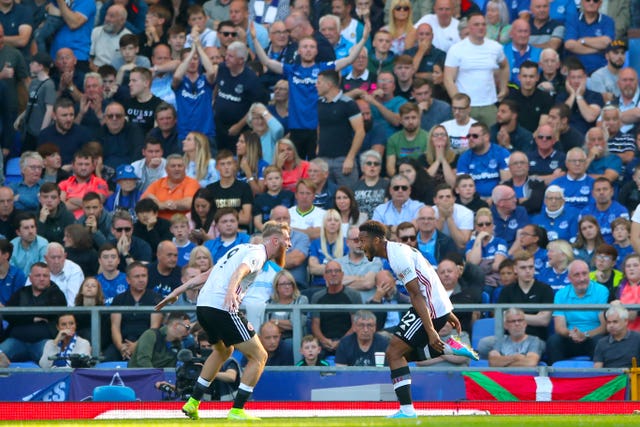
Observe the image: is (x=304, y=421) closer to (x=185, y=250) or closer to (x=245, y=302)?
(x=245, y=302)

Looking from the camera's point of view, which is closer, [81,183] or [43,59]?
[81,183]

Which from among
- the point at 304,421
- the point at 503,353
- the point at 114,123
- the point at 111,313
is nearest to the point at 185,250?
the point at 111,313

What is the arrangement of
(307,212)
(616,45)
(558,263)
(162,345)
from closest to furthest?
(162,345) < (558,263) < (307,212) < (616,45)

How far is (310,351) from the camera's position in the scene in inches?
674

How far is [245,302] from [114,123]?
5.11 meters

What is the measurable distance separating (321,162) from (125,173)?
2824mm

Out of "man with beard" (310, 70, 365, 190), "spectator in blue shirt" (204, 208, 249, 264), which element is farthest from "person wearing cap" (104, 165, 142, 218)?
"man with beard" (310, 70, 365, 190)

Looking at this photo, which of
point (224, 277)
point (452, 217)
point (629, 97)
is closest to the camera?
point (224, 277)

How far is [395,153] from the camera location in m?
20.7

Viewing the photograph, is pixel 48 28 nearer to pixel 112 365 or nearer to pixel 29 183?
pixel 29 183

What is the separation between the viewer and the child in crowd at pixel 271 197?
19.8 m

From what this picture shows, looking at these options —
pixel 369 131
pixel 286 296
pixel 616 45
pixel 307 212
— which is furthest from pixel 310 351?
pixel 616 45

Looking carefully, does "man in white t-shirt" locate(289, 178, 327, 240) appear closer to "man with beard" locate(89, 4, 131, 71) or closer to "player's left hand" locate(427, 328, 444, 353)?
"man with beard" locate(89, 4, 131, 71)

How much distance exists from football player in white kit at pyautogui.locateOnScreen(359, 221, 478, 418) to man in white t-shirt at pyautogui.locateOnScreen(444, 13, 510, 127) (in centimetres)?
785
